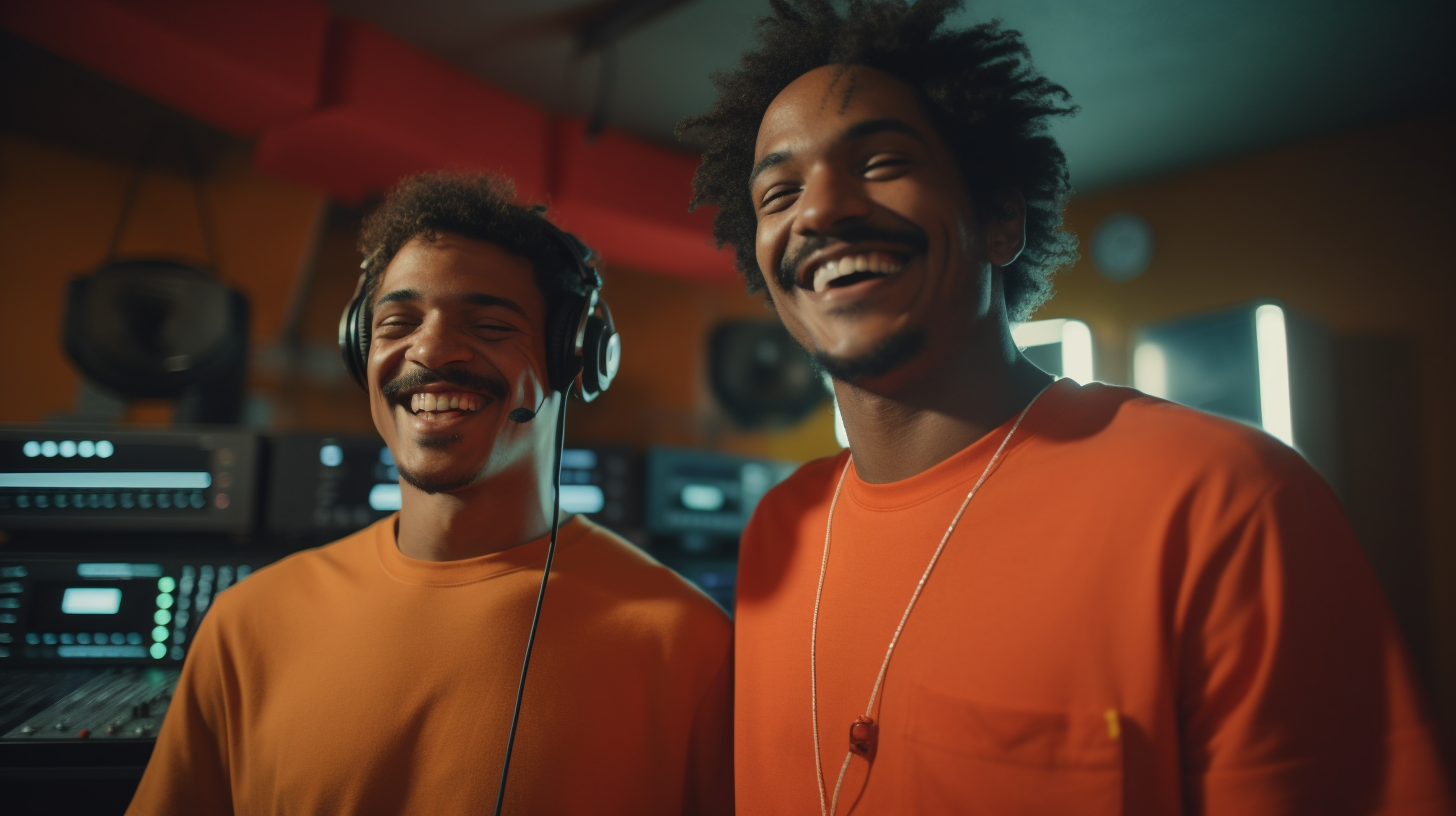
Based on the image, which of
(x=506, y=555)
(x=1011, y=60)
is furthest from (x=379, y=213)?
(x=1011, y=60)

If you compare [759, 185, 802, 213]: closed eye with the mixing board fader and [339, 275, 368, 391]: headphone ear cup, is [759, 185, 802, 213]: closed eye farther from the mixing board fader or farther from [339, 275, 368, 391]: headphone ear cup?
the mixing board fader

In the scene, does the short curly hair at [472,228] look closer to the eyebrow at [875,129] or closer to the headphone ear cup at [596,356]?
the headphone ear cup at [596,356]

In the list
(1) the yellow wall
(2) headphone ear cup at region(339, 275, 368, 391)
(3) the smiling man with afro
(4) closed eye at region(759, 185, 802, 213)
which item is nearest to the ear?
(3) the smiling man with afro

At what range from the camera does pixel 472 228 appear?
1.26 metres

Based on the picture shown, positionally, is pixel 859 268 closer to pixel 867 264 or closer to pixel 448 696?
pixel 867 264

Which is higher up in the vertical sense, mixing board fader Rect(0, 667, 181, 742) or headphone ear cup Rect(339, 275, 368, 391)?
headphone ear cup Rect(339, 275, 368, 391)

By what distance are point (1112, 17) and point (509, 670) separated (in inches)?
107

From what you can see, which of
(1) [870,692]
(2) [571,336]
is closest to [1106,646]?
(1) [870,692]

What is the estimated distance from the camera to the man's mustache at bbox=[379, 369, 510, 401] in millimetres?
1146

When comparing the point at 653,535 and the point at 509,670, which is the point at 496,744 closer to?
the point at 509,670

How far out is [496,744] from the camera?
1.04 metres

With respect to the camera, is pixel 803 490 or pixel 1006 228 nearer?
pixel 1006 228

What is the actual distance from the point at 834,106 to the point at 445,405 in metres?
0.71

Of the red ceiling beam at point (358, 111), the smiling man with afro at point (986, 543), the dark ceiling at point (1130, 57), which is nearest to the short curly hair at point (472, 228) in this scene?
the red ceiling beam at point (358, 111)
